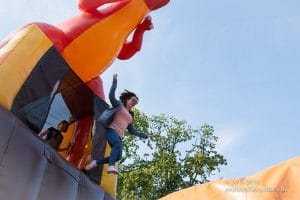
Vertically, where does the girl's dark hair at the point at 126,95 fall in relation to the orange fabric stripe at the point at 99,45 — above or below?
below

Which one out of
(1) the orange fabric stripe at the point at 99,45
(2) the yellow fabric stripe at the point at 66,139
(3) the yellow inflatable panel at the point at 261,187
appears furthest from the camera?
(2) the yellow fabric stripe at the point at 66,139

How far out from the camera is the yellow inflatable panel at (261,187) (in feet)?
4.59

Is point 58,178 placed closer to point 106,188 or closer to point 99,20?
point 106,188

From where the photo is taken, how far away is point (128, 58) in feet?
17.8

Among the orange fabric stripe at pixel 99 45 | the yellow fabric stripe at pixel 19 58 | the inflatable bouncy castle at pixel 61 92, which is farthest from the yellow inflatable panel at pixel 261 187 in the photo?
the orange fabric stripe at pixel 99 45

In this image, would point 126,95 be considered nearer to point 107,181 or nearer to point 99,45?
point 99,45

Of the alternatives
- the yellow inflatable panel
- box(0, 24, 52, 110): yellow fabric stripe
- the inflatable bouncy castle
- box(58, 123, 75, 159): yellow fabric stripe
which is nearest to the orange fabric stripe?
the inflatable bouncy castle

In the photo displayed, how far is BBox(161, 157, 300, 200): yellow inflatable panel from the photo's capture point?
140 cm

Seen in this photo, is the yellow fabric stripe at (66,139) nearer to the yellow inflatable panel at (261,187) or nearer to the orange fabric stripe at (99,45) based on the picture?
the orange fabric stripe at (99,45)

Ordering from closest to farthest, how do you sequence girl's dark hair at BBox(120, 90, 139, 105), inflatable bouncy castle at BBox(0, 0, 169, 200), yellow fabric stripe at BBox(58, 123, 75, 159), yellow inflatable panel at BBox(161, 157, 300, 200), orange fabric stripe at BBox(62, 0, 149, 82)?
1. yellow inflatable panel at BBox(161, 157, 300, 200)
2. inflatable bouncy castle at BBox(0, 0, 169, 200)
3. orange fabric stripe at BBox(62, 0, 149, 82)
4. girl's dark hair at BBox(120, 90, 139, 105)
5. yellow fabric stripe at BBox(58, 123, 75, 159)

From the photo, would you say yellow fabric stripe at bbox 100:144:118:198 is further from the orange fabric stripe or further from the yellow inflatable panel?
the yellow inflatable panel

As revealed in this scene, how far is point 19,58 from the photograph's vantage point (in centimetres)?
375

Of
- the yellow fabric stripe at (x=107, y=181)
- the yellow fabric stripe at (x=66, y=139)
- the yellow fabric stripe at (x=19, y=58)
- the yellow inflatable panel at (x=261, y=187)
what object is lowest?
the yellow fabric stripe at (x=107, y=181)

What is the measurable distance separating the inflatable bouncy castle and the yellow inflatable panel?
219 centimetres
